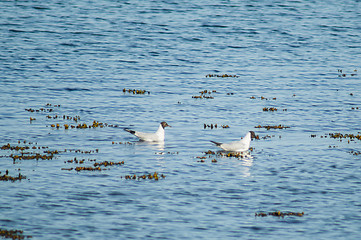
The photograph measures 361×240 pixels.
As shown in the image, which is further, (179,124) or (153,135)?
(179,124)

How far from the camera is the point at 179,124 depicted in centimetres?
2823

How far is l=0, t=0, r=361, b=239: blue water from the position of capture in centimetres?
1514

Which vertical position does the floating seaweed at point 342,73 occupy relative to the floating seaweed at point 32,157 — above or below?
above

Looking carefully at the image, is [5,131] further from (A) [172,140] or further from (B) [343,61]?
(B) [343,61]

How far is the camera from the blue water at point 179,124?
15141 mm

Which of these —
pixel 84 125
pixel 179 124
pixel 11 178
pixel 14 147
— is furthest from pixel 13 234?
pixel 179 124

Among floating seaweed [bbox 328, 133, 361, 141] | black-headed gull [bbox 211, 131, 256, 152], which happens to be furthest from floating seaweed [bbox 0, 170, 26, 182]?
floating seaweed [bbox 328, 133, 361, 141]

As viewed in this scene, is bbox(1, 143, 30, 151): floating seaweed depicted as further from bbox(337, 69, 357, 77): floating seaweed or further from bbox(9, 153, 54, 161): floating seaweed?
bbox(337, 69, 357, 77): floating seaweed

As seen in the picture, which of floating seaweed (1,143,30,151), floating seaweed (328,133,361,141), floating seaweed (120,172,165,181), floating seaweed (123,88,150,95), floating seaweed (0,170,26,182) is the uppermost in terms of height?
floating seaweed (123,88,150,95)

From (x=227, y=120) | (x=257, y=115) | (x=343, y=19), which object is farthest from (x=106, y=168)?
(x=343, y=19)

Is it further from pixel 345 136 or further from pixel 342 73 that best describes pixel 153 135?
pixel 342 73

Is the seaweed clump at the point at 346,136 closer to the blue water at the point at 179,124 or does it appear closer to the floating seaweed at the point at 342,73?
the blue water at the point at 179,124

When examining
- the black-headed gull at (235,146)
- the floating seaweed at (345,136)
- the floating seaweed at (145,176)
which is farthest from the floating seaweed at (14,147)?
the floating seaweed at (345,136)

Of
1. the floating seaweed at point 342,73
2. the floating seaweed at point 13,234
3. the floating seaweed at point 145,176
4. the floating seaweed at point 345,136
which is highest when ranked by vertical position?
the floating seaweed at point 342,73
